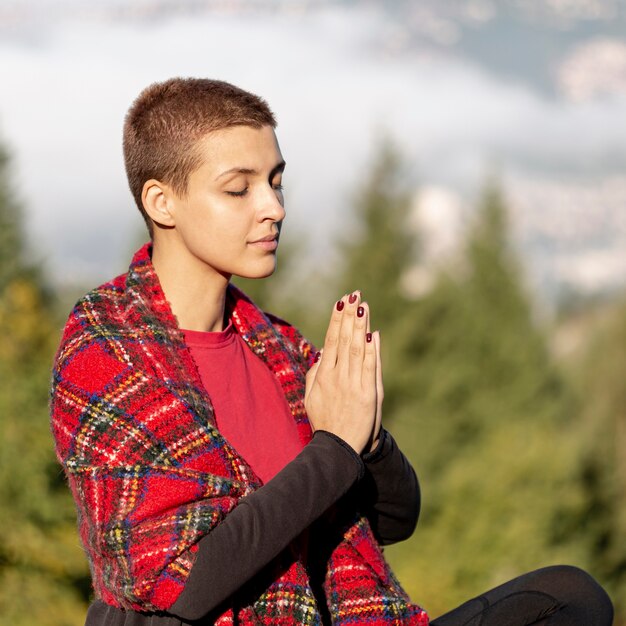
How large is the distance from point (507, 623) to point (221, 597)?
0.72 m

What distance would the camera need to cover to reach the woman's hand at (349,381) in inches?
80.7

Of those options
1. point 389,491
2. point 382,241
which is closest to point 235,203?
point 389,491

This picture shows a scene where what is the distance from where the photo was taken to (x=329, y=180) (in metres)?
23.5

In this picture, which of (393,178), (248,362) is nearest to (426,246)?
(393,178)

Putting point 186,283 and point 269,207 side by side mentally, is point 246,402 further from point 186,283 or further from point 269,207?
point 269,207

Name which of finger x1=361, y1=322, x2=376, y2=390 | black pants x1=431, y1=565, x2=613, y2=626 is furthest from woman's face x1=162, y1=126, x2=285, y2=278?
black pants x1=431, y1=565, x2=613, y2=626

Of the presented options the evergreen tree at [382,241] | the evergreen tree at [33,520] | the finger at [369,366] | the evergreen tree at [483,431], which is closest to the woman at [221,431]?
the finger at [369,366]

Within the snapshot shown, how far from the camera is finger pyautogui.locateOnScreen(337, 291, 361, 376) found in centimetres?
208

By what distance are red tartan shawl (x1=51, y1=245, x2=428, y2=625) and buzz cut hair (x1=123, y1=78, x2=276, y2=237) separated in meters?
0.23

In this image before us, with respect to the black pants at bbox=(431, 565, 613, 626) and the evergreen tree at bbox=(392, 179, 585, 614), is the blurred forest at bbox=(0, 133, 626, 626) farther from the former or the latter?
the black pants at bbox=(431, 565, 613, 626)

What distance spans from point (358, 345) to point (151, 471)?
19.6 inches

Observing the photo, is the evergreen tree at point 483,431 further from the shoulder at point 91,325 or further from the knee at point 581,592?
the shoulder at point 91,325

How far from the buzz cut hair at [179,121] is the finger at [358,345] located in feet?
1.59

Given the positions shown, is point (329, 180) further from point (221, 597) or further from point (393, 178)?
point (221, 597)
